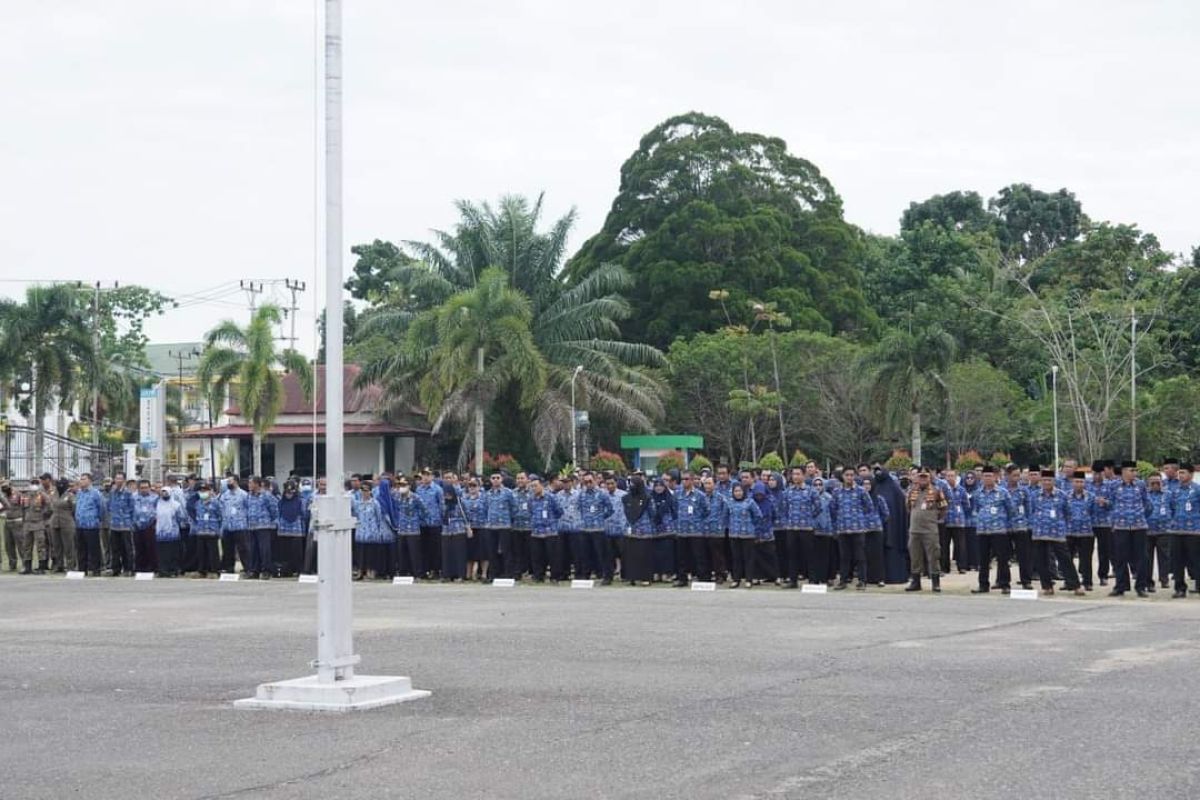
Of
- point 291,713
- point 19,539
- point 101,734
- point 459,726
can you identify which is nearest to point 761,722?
point 459,726

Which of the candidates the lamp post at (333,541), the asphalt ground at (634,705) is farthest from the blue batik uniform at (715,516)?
the lamp post at (333,541)

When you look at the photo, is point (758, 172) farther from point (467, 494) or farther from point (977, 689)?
point (977, 689)

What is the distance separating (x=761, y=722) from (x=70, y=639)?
945cm

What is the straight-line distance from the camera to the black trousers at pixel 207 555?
95.3 ft

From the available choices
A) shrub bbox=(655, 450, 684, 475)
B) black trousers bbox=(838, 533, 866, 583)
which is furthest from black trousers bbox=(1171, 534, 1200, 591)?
shrub bbox=(655, 450, 684, 475)

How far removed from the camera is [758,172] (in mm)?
67562

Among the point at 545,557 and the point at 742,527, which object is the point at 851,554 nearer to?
the point at 742,527

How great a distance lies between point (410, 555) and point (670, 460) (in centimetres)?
1798

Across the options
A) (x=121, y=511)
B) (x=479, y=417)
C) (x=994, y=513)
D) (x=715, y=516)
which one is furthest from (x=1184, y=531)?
(x=479, y=417)

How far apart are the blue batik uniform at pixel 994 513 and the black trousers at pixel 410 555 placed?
9.44 meters

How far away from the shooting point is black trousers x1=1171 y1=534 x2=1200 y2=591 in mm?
21969

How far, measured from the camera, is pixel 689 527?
81.9 feet

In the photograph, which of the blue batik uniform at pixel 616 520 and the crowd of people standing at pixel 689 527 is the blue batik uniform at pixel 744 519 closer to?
the crowd of people standing at pixel 689 527

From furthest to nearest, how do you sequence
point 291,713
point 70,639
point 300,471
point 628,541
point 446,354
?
point 300,471, point 446,354, point 628,541, point 70,639, point 291,713
